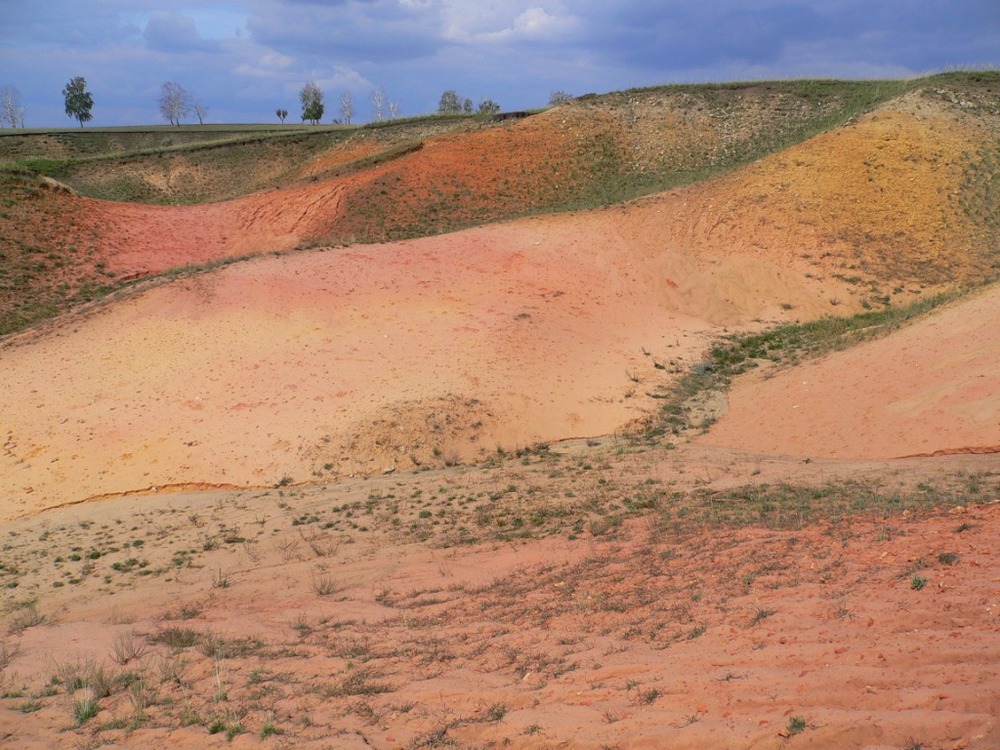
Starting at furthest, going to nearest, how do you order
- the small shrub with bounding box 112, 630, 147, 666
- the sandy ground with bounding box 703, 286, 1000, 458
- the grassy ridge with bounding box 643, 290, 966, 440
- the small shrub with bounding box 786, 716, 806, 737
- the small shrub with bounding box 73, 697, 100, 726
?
the grassy ridge with bounding box 643, 290, 966, 440 < the sandy ground with bounding box 703, 286, 1000, 458 < the small shrub with bounding box 112, 630, 147, 666 < the small shrub with bounding box 73, 697, 100, 726 < the small shrub with bounding box 786, 716, 806, 737

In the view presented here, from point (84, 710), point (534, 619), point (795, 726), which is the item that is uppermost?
point (795, 726)

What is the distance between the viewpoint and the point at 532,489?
11.6 metres

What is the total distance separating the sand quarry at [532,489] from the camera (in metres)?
5.38

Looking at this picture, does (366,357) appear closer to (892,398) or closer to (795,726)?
(892,398)

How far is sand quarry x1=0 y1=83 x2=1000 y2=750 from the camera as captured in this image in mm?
5375

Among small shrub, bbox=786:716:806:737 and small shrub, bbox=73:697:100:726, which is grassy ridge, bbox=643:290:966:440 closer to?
small shrub, bbox=786:716:806:737

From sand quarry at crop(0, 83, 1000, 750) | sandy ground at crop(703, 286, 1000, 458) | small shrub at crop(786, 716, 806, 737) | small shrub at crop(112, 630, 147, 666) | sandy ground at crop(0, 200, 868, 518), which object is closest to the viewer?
small shrub at crop(786, 716, 806, 737)

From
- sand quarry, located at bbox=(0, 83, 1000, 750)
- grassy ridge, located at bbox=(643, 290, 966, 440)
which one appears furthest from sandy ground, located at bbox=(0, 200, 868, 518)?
grassy ridge, located at bbox=(643, 290, 966, 440)

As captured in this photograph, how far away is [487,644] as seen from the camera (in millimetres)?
6641

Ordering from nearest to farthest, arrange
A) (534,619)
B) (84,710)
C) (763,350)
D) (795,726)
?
(795,726), (84,710), (534,619), (763,350)

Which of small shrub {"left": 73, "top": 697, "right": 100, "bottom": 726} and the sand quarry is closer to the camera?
the sand quarry

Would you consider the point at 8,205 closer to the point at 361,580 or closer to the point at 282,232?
the point at 282,232

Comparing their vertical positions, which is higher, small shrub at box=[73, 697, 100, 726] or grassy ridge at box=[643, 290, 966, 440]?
grassy ridge at box=[643, 290, 966, 440]

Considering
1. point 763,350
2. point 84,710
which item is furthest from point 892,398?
point 84,710
